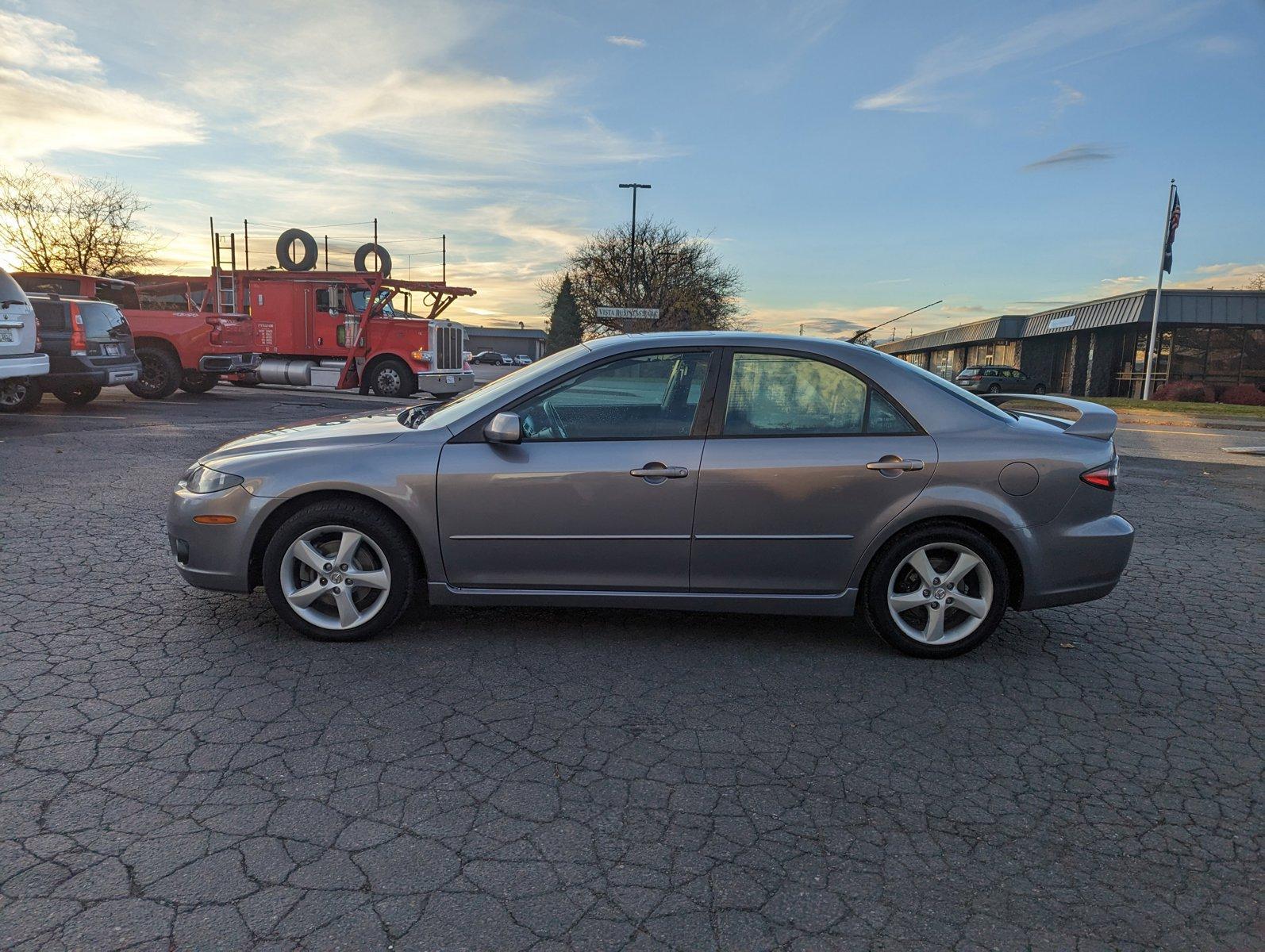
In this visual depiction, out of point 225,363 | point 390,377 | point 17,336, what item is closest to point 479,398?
point 17,336

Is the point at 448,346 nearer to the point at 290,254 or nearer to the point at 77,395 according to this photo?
the point at 290,254

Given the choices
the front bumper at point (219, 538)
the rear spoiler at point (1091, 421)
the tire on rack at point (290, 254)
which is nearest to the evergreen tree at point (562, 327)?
the tire on rack at point (290, 254)

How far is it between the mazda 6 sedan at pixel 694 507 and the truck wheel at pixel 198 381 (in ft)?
51.3

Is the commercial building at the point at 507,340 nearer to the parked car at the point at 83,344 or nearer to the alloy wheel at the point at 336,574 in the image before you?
the parked car at the point at 83,344

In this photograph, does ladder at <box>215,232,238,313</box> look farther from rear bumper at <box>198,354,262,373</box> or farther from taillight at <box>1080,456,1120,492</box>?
taillight at <box>1080,456,1120,492</box>

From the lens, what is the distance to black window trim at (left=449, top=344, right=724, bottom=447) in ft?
12.9

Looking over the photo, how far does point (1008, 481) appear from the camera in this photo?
388cm

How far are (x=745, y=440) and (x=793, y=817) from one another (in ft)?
5.77

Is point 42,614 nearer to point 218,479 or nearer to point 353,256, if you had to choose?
point 218,479

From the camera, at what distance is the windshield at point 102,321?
12.8 meters

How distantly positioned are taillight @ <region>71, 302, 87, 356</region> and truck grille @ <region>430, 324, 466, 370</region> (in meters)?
7.31

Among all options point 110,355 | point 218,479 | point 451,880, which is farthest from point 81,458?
point 451,880

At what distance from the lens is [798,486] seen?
12.6 ft

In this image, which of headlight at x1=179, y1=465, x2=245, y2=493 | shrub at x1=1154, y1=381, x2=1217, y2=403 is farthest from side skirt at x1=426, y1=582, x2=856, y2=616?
shrub at x1=1154, y1=381, x2=1217, y2=403
